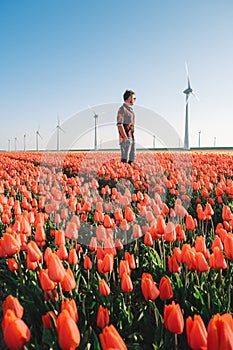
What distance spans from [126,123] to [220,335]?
26.6ft

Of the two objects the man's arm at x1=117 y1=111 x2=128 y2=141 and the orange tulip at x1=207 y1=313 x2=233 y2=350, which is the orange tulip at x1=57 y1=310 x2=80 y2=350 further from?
the man's arm at x1=117 y1=111 x2=128 y2=141

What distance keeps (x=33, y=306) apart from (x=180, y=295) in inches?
38.8

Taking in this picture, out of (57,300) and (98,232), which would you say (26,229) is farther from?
(57,300)

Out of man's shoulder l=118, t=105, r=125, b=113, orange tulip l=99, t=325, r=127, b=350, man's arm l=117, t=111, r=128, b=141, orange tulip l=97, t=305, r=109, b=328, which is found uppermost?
man's shoulder l=118, t=105, r=125, b=113

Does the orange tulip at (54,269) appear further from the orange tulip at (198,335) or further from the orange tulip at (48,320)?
the orange tulip at (198,335)

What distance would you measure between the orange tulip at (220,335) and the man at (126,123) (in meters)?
7.51

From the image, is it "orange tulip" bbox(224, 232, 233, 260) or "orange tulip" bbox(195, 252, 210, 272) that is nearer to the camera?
"orange tulip" bbox(195, 252, 210, 272)

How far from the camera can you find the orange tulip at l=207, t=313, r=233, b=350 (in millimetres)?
1187

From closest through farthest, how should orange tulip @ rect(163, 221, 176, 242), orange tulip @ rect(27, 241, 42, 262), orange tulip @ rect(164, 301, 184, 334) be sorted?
orange tulip @ rect(164, 301, 184, 334) < orange tulip @ rect(27, 241, 42, 262) < orange tulip @ rect(163, 221, 176, 242)

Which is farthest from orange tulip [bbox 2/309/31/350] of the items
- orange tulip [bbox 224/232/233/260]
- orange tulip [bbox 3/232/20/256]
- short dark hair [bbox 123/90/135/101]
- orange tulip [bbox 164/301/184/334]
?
short dark hair [bbox 123/90/135/101]

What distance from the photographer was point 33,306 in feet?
7.42

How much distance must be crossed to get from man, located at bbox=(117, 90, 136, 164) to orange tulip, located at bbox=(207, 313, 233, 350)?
24.6ft

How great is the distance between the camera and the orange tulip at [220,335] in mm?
1187

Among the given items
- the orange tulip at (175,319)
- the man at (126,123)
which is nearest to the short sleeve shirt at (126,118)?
the man at (126,123)
